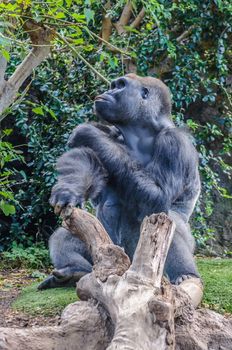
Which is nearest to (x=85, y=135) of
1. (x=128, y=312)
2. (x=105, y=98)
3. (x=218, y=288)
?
(x=105, y=98)

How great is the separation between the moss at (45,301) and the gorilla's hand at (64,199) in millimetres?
882

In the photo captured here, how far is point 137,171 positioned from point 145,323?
1659 millimetres

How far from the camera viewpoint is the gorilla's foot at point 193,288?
4.11 metres

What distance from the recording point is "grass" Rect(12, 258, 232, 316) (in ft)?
14.9

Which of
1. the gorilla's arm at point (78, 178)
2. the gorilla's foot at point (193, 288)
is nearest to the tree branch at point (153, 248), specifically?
the gorilla's arm at point (78, 178)

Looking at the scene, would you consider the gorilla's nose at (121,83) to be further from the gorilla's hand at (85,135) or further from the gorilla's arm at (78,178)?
the gorilla's arm at (78,178)

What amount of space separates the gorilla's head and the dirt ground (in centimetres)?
135

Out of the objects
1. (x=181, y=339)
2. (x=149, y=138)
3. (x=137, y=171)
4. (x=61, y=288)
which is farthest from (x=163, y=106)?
(x=181, y=339)

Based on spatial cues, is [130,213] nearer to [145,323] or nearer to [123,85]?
[123,85]

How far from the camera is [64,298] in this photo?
464 cm

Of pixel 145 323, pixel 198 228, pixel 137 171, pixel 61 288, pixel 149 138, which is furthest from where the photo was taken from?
pixel 198 228

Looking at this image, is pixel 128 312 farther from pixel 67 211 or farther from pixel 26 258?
pixel 26 258

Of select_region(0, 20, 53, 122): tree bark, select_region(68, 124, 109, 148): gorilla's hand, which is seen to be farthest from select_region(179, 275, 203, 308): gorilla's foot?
select_region(0, 20, 53, 122): tree bark

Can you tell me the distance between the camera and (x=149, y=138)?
468 cm
